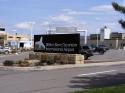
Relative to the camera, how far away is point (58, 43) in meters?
36.0

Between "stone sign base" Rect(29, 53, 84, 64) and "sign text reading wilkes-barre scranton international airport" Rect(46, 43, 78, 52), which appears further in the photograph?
"sign text reading wilkes-barre scranton international airport" Rect(46, 43, 78, 52)

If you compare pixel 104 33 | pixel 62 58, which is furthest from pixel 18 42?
pixel 62 58

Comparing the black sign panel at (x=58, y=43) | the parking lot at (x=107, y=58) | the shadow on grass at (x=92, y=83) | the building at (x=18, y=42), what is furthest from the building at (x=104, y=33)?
the shadow on grass at (x=92, y=83)

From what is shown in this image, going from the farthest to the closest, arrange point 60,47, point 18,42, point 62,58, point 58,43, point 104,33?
→ point 104,33 < point 18,42 < point 58,43 < point 60,47 < point 62,58

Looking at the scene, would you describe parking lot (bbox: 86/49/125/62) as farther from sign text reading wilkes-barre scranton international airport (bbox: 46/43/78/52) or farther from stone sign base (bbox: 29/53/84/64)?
stone sign base (bbox: 29/53/84/64)

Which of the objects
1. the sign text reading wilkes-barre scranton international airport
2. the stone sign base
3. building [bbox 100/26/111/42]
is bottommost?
the stone sign base

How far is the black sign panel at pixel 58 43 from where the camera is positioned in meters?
A: 34.2

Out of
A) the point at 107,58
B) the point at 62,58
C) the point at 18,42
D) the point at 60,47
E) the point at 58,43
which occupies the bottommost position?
the point at 107,58

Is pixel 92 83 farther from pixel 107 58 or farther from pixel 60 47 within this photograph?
pixel 107 58

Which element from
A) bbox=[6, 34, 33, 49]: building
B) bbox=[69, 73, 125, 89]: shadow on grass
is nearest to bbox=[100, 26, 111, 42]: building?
bbox=[6, 34, 33, 49]: building

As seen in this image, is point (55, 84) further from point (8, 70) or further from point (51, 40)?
point (51, 40)

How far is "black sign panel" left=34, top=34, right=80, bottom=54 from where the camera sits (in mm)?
34194

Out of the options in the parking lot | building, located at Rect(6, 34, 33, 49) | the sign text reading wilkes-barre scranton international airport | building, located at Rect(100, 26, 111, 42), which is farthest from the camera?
building, located at Rect(100, 26, 111, 42)

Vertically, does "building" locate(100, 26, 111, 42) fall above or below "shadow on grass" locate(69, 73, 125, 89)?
above
